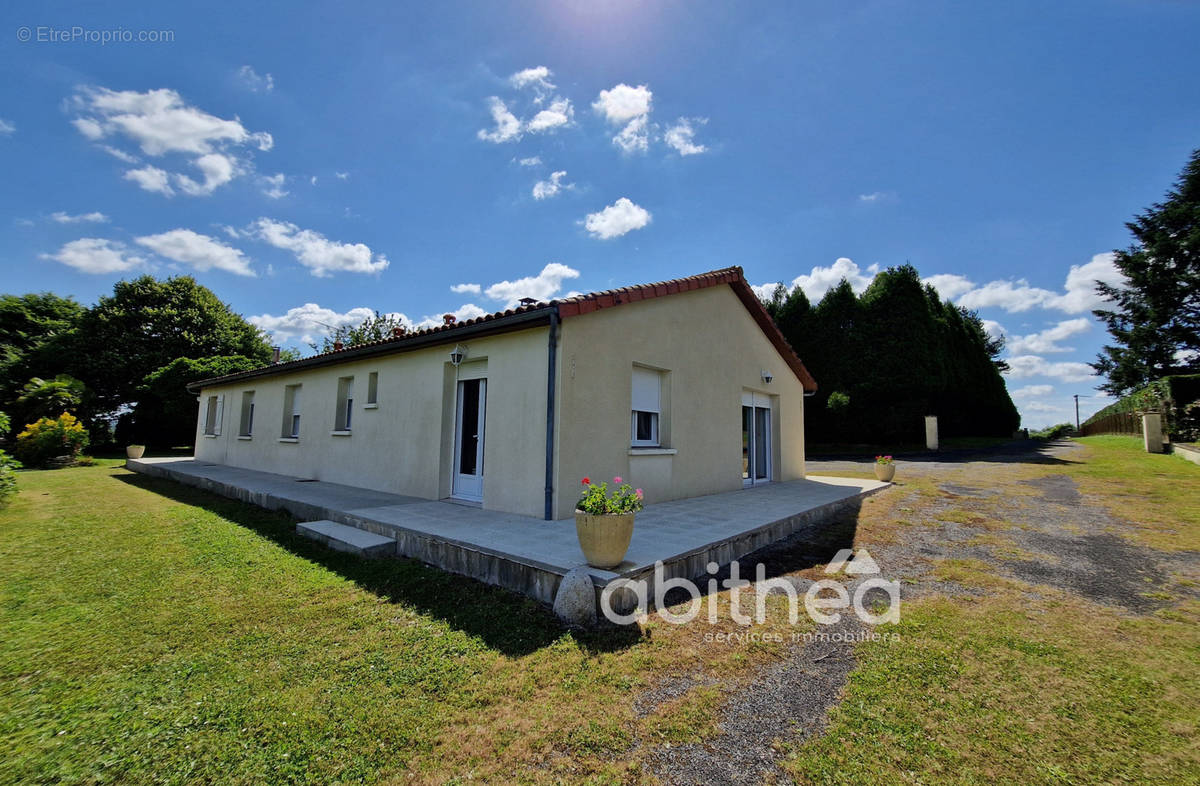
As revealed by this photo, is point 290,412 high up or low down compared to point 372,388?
down

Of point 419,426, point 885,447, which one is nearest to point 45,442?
point 419,426

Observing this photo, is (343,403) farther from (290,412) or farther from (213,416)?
(213,416)

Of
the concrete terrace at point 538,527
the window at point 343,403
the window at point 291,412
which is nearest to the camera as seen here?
the concrete terrace at point 538,527

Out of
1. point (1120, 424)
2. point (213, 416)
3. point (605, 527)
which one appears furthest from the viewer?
point (1120, 424)

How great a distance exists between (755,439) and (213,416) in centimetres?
1974

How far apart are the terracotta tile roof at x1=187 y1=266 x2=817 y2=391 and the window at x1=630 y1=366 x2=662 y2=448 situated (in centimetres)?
145

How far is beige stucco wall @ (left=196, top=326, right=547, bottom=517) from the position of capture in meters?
6.73

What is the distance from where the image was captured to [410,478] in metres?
8.66

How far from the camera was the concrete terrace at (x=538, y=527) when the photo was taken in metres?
4.57

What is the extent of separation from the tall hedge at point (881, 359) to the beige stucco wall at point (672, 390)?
1426cm

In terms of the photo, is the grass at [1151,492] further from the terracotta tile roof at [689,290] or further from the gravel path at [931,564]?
the terracotta tile roof at [689,290]

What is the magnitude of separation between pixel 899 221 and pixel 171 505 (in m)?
18.0

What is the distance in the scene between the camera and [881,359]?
925 inches

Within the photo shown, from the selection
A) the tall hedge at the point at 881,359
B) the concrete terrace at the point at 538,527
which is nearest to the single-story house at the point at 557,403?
the concrete terrace at the point at 538,527
